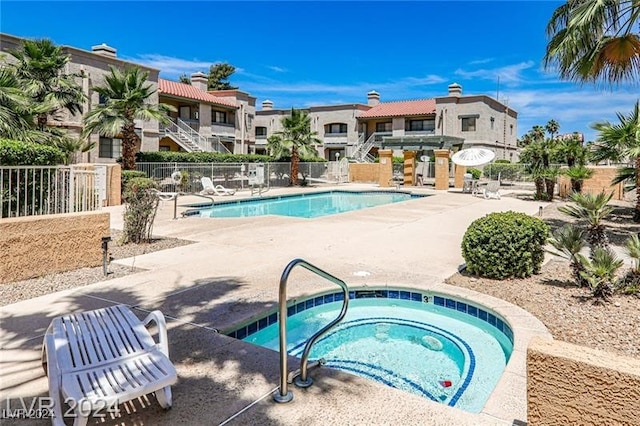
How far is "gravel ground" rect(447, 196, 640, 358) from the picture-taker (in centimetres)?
449

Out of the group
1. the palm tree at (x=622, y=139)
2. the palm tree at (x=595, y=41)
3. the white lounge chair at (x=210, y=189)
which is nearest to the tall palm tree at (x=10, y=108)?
the white lounge chair at (x=210, y=189)

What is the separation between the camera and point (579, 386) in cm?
229

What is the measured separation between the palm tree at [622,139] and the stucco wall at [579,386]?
12153 millimetres

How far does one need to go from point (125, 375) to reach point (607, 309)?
5352 mm

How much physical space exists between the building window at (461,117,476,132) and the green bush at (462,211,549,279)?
36941 millimetres

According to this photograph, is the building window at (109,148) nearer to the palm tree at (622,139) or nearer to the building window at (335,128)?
the palm tree at (622,139)

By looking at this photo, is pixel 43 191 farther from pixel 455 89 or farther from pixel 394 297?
pixel 455 89

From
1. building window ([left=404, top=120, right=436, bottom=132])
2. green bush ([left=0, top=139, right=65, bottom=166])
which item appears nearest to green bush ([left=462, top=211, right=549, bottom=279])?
green bush ([left=0, top=139, right=65, bottom=166])

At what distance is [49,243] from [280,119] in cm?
3611

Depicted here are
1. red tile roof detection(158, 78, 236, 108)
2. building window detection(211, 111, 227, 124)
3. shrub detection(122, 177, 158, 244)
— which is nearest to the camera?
shrub detection(122, 177, 158, 244)

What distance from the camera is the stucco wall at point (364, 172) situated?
3459cm

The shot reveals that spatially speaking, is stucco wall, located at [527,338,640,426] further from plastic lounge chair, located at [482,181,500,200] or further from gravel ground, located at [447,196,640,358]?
plastic lounge chair, located at [482,181,500,200]

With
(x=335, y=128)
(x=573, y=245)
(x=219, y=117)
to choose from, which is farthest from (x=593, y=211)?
(x=335, y=128)

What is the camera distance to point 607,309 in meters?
5.29
